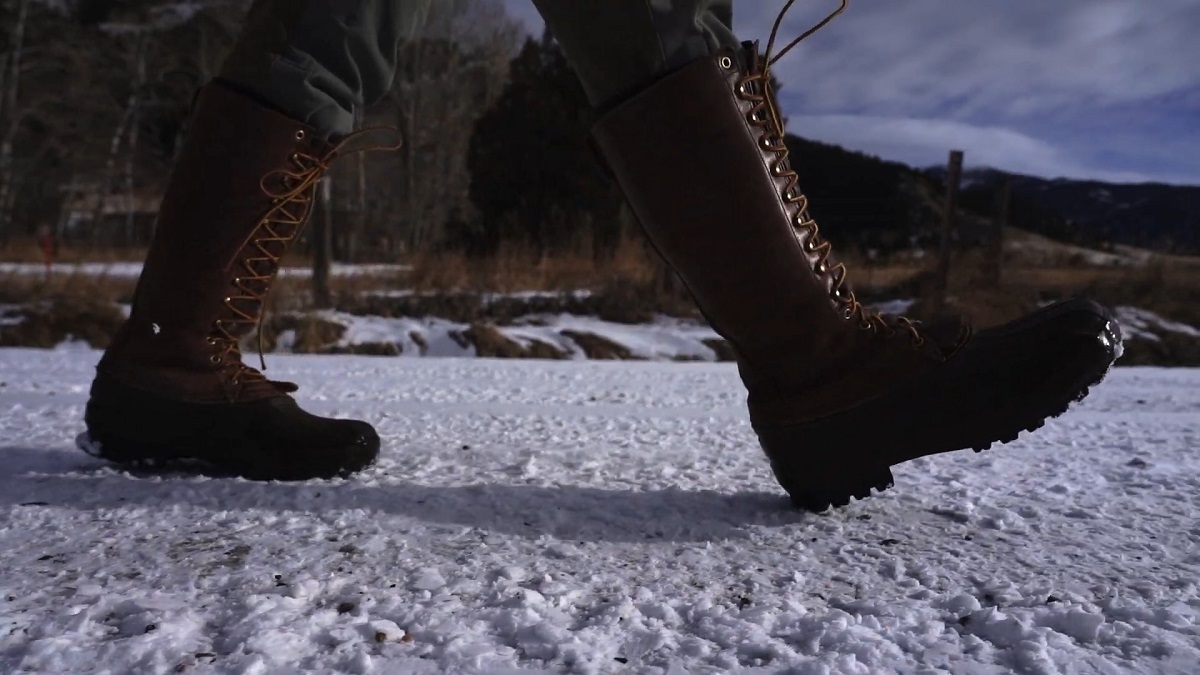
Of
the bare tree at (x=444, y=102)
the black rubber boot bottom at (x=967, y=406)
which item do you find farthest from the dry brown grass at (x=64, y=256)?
the black rubber boot bottom at (x=967, y=406)

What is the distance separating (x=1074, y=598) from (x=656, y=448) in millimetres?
778

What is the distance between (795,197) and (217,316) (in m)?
0.75

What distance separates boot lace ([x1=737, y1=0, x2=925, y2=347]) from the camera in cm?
90

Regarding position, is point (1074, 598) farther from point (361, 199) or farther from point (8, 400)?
point (361, 199)

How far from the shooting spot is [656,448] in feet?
4.57

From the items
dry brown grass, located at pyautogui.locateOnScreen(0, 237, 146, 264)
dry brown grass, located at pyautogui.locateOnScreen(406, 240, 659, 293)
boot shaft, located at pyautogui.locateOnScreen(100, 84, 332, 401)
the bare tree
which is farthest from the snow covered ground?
the bare tree

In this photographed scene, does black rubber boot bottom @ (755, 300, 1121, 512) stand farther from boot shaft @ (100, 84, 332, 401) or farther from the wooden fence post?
the wooden fence post

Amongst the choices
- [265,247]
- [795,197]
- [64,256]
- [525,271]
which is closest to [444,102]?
[64,256]

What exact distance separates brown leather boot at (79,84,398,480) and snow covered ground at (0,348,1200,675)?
0.20 ft

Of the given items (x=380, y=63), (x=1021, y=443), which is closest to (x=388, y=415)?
(x=380, y=63)

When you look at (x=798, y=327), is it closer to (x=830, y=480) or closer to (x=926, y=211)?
(x=830, y=480)

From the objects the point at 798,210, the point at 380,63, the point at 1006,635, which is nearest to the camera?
the point at 1006,635

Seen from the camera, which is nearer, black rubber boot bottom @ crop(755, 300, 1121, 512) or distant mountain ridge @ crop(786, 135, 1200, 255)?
black rubber boot bottom @ crop(755, 300, 1121, 512)

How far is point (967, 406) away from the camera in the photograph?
0.88m
